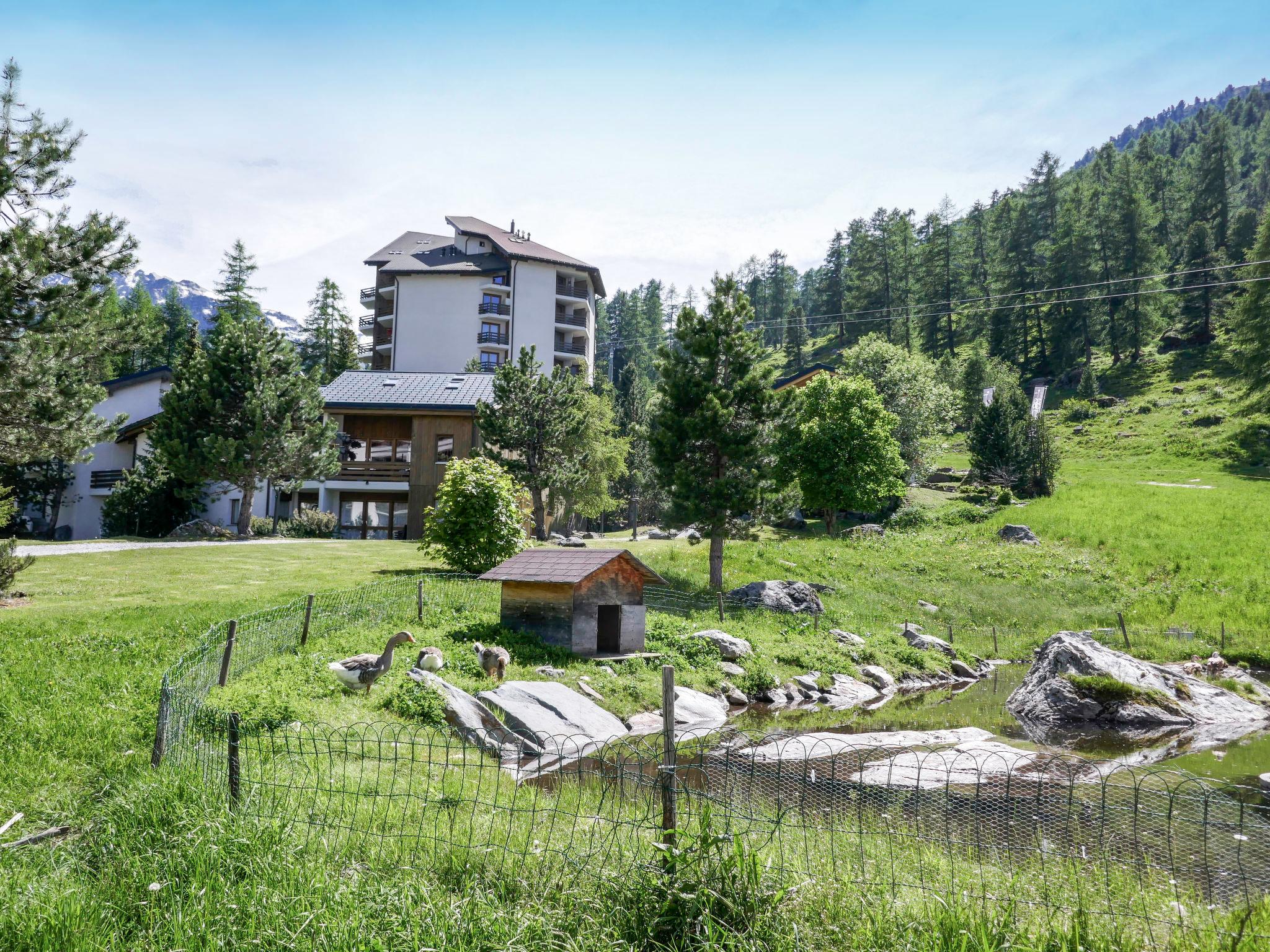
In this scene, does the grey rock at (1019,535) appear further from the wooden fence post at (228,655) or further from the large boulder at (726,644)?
the wooden fence post at (228,655)

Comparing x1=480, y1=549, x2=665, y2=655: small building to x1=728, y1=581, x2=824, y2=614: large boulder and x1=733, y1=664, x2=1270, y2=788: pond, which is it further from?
x1=728, y1=581, x2=824, y2=614: large boulder

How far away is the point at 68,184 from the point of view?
13.1m

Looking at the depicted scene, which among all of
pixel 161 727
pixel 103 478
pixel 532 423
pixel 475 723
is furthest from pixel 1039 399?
pixel 161 727

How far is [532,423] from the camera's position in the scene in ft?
116

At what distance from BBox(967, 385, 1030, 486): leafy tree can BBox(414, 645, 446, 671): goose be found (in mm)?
42330

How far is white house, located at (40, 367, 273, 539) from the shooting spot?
4534 cm

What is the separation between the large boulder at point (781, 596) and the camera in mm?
25750

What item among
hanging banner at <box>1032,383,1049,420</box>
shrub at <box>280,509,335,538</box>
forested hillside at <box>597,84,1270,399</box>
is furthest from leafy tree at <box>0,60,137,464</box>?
hanging banner at <box>1032,383,1049,420</box>

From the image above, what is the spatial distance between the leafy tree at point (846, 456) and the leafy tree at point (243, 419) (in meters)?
22.4

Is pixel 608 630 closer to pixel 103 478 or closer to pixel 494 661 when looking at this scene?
pixel 494 661

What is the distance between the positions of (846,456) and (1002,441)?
577 inches

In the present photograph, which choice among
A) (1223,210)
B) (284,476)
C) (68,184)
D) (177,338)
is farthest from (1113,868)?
(1223,210)

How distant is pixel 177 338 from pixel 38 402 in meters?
67.8

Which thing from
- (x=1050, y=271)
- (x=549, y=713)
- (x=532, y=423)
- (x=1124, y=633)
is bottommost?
(x=1124, y=633)
